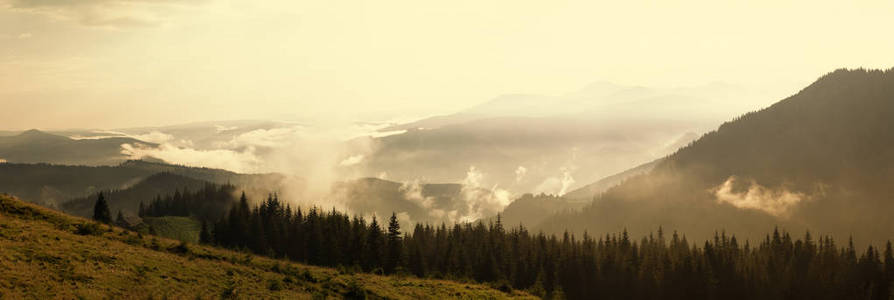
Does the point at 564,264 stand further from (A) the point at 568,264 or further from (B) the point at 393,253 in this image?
(B) the point at 393,253

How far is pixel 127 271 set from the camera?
54031 millimetres

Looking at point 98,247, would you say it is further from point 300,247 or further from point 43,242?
point 300,247

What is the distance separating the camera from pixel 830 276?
183 meters

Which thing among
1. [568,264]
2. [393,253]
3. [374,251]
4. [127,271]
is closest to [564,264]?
[568,264]

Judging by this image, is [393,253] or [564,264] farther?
[564,264]

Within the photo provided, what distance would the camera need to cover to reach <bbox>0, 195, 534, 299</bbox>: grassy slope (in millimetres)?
47625

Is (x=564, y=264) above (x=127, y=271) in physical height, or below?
below

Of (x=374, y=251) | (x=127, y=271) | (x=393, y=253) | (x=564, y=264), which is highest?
(x=127, y=271)

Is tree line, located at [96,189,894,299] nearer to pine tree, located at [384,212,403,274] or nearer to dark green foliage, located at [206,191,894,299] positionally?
dark green foliage, located at [206,191,894,299]

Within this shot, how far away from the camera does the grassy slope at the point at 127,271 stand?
47.6 metres

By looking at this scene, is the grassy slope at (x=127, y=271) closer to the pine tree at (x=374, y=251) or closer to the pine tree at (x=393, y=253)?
the pine tree at (x=393, y=253)

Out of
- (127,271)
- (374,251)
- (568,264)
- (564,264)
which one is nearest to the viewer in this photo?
(127,271)

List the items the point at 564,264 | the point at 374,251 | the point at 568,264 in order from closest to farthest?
the point at 374,251, the point at 564,264, the point at 568,264

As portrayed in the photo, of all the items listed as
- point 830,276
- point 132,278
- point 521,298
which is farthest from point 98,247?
point 830,276
